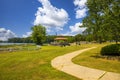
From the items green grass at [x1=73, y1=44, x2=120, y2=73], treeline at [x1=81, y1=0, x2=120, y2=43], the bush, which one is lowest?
green grass at [x1=73, y1=44, x2=120, y2=73]

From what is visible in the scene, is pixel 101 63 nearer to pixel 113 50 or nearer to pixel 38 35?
pixel 113 50

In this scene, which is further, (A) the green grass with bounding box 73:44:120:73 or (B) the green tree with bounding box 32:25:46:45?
(B) the green tree with bounding box 32:25:46:45

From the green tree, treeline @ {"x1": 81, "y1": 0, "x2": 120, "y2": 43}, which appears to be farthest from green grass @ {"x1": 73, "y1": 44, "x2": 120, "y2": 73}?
the green tree

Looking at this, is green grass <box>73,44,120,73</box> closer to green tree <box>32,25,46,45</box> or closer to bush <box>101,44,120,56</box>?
bush <box>101,44,120,56</box>

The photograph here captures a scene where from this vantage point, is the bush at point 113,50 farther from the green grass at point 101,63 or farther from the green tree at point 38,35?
the green tree at point 38,35

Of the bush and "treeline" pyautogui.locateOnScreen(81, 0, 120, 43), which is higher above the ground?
"treeline" pyautogui.locateOnScreen(81, 0, 120, 43)

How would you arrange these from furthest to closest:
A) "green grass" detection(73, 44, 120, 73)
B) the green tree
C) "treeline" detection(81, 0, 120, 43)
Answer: the green tree < "treeline" detection(81, 0, 120, 43) < "green grass" detection(73, 44, 120, 73)

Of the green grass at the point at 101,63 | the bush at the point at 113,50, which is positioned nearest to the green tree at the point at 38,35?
the bush at the point at 113,50

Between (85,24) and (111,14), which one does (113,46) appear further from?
(85,24)

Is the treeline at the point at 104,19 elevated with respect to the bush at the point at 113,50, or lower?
elevated

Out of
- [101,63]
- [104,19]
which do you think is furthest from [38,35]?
[101,63]

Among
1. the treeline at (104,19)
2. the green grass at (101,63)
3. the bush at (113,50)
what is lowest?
the green grass at (101,63)

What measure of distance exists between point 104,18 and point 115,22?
1.66 metres

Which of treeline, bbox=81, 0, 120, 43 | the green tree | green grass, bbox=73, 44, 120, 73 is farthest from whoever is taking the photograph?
the green tree
